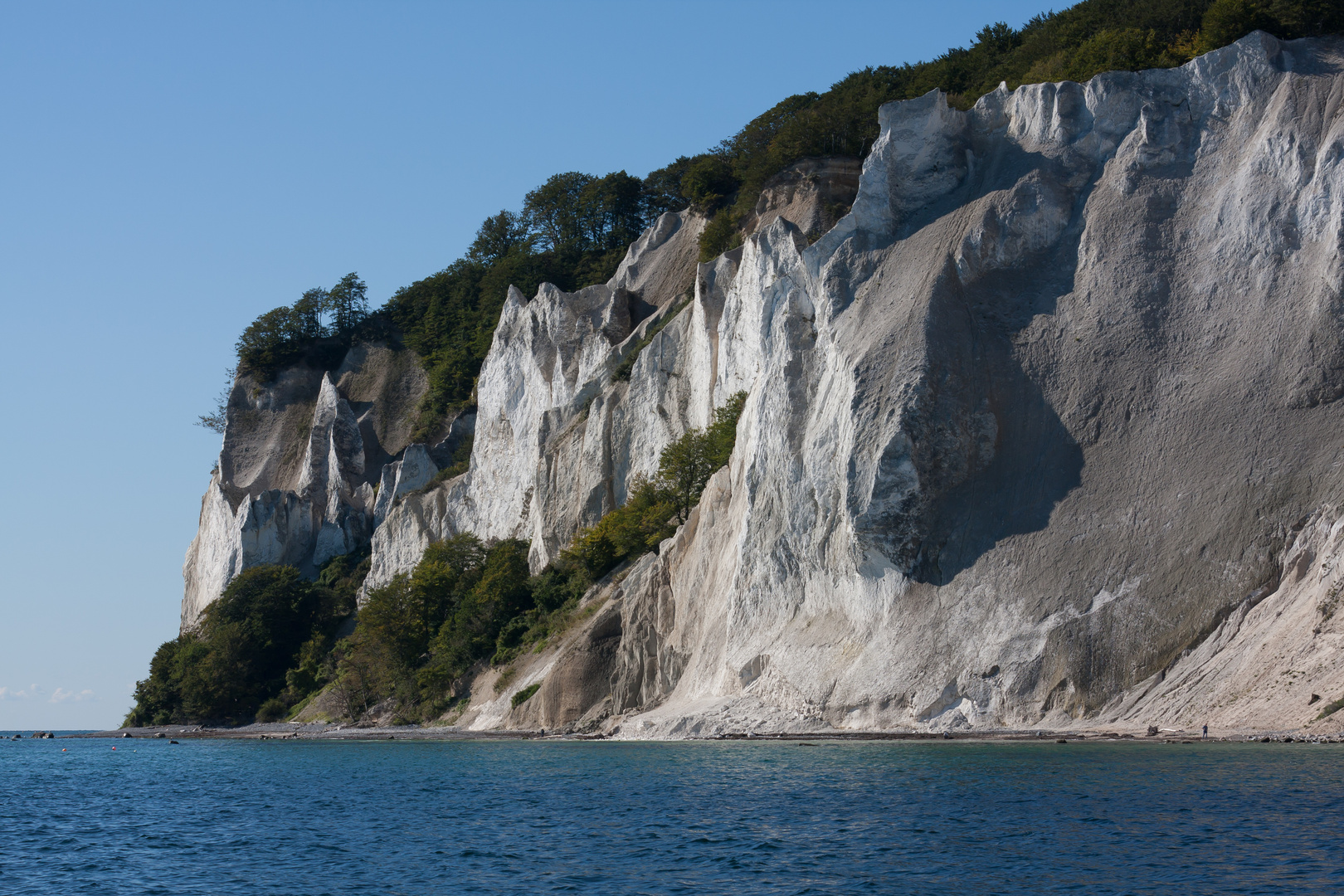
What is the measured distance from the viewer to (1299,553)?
3166 cm

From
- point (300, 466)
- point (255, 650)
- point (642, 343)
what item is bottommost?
point (255, 650)

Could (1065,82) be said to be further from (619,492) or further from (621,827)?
(621,827)

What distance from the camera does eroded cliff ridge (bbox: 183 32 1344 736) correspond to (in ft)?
108

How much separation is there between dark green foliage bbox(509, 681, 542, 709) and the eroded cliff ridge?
567 mm

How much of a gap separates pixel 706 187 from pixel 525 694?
112 feet

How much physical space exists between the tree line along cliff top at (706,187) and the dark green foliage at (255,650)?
51.5 feet

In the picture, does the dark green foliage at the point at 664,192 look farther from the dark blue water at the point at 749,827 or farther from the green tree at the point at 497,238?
the dark blue water at the point at 749,827

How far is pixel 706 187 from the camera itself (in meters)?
71.0

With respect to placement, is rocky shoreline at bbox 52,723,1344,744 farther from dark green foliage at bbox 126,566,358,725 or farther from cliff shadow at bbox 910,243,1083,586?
cliff shadow at bbox 910,243,1083,586

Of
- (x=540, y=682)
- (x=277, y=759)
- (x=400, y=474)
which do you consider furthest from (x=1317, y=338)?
(x=400, y=474)

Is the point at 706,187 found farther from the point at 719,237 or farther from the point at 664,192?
the point at 664,192

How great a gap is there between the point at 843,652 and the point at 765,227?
20.4 m

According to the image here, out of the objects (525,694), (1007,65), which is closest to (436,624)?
(525,694)

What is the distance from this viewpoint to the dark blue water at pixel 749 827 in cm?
1670
